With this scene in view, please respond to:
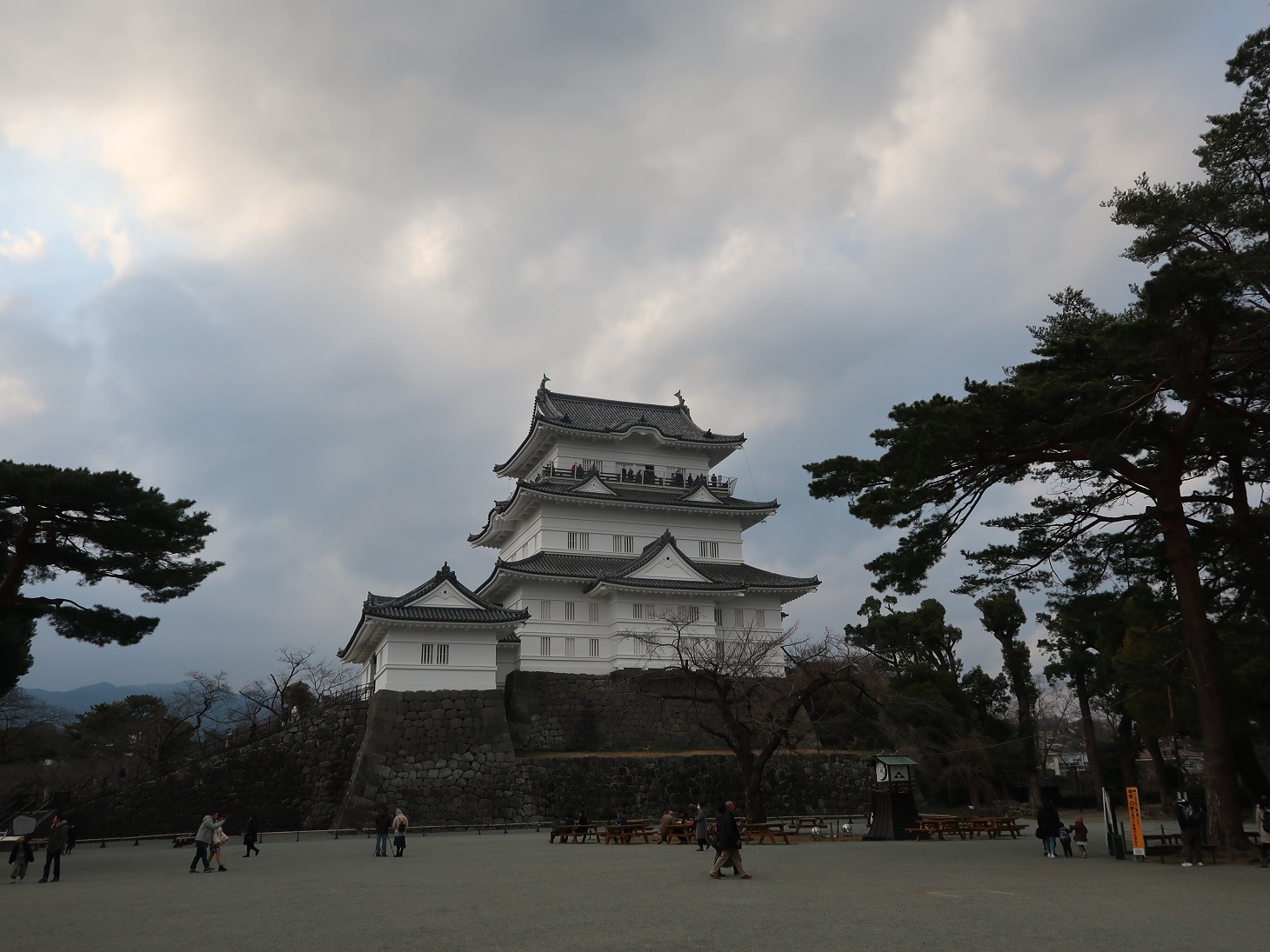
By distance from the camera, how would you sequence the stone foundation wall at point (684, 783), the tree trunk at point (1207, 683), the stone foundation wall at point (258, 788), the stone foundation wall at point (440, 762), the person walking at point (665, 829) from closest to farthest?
the tree trunk at point (1207, 683), the person walking at point (665, 829), the stone foundation wall at point (258, 788), the stone foundation wall at point (440, 762), the stone foundation wall at point (684, 783)

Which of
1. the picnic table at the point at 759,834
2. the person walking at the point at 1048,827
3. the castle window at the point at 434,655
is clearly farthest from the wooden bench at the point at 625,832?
the castle window at the point at 434,655

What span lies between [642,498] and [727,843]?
24.6 meters

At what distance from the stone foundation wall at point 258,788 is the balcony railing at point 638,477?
518 inches

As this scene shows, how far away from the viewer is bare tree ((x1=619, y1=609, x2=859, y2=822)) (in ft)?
71.6

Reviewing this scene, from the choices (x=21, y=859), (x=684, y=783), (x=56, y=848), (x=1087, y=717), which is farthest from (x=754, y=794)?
(x=1087, y=717)

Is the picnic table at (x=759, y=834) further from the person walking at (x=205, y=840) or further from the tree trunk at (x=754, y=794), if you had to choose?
the person walking at (x=205, y=840)

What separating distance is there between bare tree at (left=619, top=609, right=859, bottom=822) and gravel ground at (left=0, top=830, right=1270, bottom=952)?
484cm

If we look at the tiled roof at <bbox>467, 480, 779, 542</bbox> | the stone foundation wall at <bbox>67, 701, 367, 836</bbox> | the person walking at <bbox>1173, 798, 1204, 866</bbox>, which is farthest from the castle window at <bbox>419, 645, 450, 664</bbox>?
the person walking at <bbox>1173, 798, 1204, 866</bbox>

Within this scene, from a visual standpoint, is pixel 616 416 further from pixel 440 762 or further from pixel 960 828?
pixel 960 828

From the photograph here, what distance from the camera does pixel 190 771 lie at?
26.9m

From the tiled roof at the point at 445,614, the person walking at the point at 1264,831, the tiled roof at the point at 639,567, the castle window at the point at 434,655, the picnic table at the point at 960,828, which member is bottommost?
the picnic table at the point at 960,828

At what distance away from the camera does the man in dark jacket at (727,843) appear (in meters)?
12.6

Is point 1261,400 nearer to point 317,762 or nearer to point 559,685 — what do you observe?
point 559,685

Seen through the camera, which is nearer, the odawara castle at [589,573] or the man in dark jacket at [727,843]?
the man in dark jacket at [727,843]
